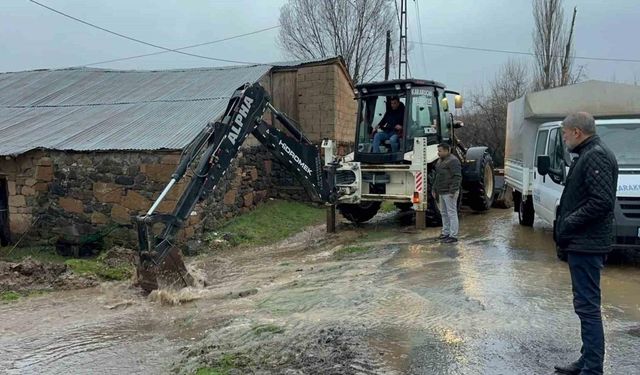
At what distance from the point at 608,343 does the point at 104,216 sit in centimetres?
1118

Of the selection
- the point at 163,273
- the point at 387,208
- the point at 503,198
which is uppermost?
the point at 503,198

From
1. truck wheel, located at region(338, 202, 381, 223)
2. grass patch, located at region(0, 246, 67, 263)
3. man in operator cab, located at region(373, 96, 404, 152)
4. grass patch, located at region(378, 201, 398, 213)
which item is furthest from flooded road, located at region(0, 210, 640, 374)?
grass patch, located at region(378, 201, 398, 213)

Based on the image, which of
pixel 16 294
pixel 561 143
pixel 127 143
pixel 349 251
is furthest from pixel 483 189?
pixel 16 294

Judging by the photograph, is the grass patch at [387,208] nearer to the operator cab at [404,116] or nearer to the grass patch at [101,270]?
the operator cab at [404,116]

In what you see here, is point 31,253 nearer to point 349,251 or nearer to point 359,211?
point 359,211

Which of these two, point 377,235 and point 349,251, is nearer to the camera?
point 349,251

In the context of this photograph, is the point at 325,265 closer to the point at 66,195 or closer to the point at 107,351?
the point at 107,351

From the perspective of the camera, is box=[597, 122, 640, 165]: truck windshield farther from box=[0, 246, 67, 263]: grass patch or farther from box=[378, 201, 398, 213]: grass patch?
box=[0, 246, 67, 263]: grass patch

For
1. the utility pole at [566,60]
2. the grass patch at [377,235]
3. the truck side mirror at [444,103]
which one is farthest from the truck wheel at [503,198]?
the utility pole at [566,60]

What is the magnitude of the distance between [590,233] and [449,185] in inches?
234

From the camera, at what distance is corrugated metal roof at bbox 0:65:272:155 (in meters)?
13.5

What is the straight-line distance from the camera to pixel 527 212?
39.0 feet

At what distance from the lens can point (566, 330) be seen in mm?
5367

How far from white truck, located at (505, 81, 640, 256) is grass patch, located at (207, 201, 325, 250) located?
5207 millimetres
